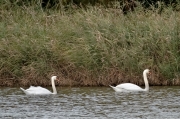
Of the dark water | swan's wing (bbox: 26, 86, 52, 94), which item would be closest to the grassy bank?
the dark water

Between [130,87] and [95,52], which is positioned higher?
[95,52]

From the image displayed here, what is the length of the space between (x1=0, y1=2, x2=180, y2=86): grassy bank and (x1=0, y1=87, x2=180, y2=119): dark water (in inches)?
24.7

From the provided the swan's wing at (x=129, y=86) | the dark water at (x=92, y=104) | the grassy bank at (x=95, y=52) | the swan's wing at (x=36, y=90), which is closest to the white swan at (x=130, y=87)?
the swan's wing at (x=129, y=86)

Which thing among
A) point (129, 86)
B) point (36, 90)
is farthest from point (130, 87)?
point (36, 90)

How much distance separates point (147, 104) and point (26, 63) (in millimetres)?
5118

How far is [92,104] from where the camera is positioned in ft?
55.0

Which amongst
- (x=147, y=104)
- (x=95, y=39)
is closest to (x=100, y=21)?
(x=95, y=39)

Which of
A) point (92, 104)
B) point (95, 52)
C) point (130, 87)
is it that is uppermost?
point (95, 52)

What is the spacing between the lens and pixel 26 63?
2075 centimetres

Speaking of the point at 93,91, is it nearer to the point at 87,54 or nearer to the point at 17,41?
the point at 87,54

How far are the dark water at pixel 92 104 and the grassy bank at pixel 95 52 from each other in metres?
0.63

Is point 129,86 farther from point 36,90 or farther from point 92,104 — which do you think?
point 92,104

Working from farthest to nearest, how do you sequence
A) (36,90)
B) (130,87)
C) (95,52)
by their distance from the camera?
1. (95,52)
2. (130,87)
3. (36,90)

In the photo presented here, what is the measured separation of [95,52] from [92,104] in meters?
4.01
